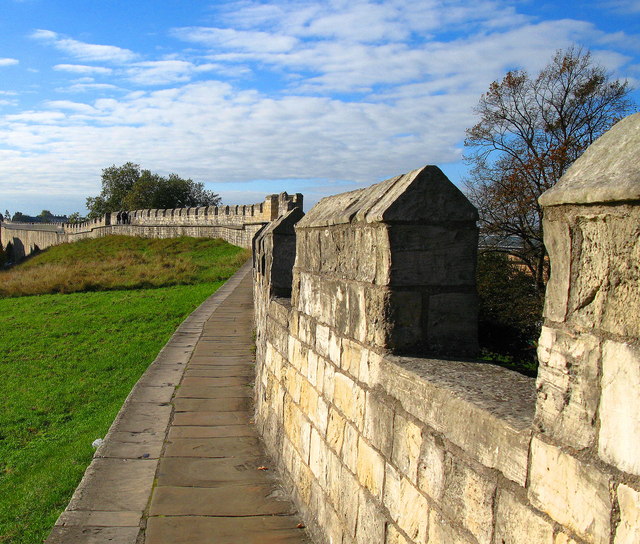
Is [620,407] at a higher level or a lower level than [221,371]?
higher

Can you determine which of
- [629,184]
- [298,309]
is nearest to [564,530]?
[629,184]

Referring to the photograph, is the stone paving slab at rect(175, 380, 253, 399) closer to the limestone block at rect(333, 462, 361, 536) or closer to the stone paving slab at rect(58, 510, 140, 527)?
the stone paving slab at rect(58, 510, 140, 527)

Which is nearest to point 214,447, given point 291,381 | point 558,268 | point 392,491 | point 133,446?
point 133,446

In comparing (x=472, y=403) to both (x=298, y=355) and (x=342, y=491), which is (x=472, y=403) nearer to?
(x=342, y=491)

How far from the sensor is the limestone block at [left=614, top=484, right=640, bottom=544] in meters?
1.22

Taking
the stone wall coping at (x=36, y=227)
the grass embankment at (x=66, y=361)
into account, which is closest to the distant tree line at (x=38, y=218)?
the stone wall coping at (x=36, y=227)

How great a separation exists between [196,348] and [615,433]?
7.58 metres

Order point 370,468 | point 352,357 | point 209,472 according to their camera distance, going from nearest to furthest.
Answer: point 370,468 → point 352,357 → point 209,472

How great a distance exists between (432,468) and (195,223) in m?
41.3

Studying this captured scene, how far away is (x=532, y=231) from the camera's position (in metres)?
13.8

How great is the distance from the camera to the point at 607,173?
133 centimetres

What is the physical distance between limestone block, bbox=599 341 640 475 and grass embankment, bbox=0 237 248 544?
3.64 meters

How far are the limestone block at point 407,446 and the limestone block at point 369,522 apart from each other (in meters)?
0.29

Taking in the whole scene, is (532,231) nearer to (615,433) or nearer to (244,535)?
(244,535)
